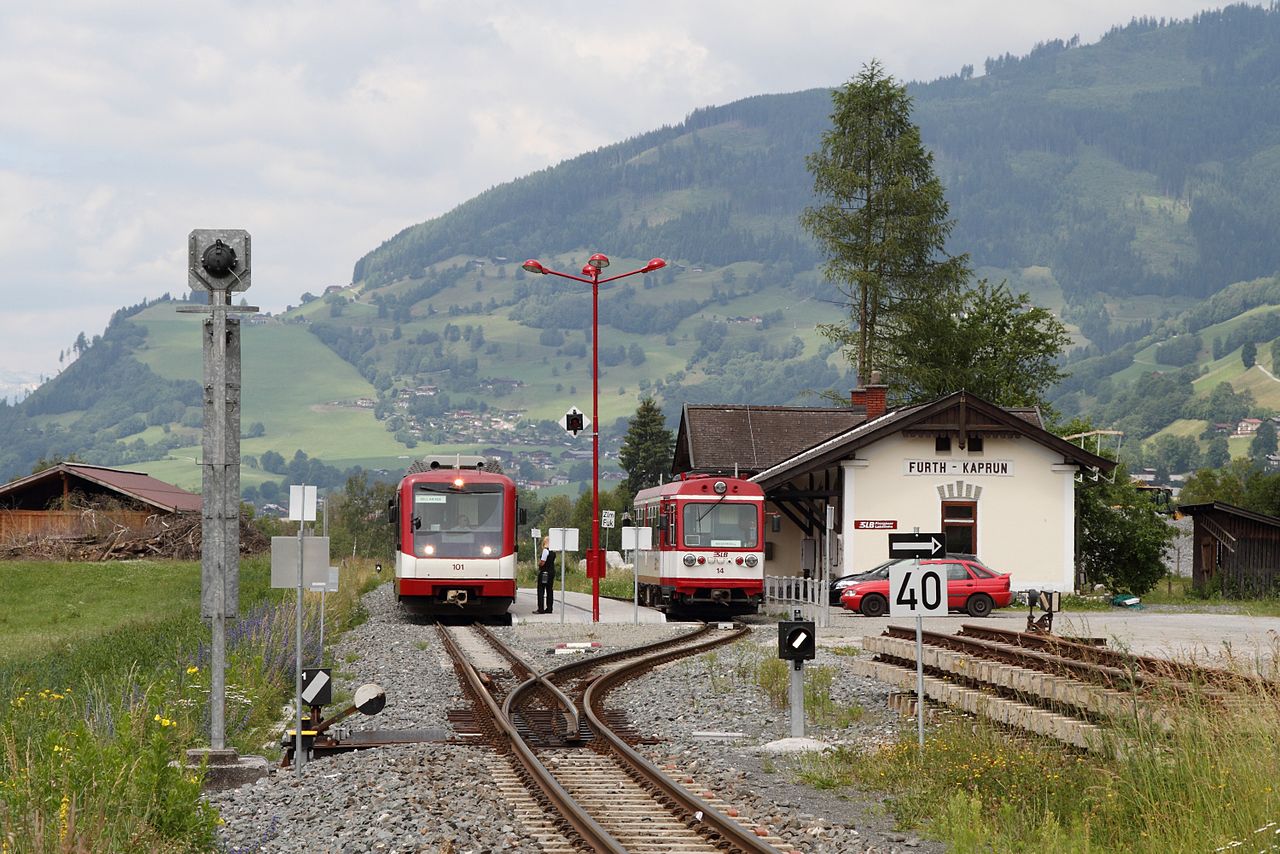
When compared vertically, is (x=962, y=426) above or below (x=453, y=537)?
above

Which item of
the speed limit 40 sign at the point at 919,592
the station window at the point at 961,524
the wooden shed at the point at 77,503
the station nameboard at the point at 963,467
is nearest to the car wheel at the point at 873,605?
the station window at the point at 961,524

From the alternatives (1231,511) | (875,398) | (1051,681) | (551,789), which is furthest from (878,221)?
(551,789)

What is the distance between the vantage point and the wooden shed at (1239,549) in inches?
1889

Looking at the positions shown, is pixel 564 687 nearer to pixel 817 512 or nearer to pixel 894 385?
pixel 817 512

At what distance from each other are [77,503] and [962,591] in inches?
1517

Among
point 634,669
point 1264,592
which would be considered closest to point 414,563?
point 634,669

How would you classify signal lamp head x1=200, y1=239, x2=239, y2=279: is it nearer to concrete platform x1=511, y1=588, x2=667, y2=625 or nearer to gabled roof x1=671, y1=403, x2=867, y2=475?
concrete platform x1=511, y1=588, x2=667, y2=625

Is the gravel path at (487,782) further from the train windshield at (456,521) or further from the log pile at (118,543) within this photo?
the log pile at (118,543)

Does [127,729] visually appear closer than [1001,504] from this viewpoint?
Yes

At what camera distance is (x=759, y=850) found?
959 centimetres

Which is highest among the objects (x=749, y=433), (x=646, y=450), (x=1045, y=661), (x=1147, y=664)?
(x=646, y=450)

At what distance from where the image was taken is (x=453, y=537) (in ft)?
109

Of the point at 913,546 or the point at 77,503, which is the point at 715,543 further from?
the point at 77,503

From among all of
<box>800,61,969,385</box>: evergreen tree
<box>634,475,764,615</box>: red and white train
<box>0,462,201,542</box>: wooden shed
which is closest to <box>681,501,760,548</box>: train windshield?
<box>634,475,764,615</box>: red and white train
